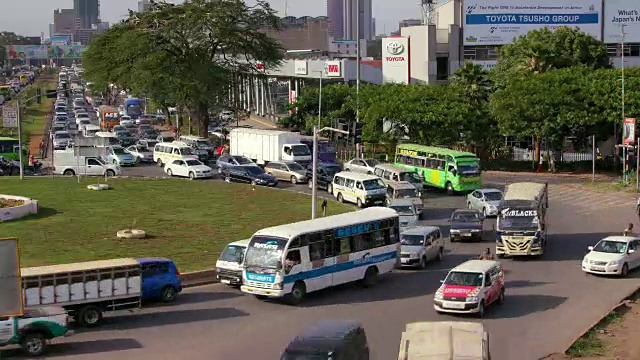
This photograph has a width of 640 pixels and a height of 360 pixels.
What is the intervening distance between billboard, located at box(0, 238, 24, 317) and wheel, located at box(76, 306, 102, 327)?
11.2 ft

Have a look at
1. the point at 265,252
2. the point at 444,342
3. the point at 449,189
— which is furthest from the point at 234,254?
the point at 449,189

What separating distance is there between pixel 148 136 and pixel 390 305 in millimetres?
57637

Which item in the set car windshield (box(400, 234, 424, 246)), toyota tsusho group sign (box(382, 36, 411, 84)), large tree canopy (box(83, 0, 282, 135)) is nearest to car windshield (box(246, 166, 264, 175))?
large tree canopy (box(83, 0, 282, 135))

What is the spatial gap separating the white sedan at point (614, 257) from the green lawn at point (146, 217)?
13.3 meters

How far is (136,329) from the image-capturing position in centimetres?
2553

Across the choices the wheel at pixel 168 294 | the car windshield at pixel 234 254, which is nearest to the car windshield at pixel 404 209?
the car windshield at pixel 234 254

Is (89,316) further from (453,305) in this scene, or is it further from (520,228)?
(520,228)

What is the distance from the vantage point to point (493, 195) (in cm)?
4741

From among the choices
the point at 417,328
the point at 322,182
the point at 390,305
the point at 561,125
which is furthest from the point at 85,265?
the point at 561,125

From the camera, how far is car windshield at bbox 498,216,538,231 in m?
35.6

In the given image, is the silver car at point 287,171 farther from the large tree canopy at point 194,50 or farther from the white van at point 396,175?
the large tree canopy at point 194,50

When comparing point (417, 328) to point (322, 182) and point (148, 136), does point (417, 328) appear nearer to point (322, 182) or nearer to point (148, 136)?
point (322, 182)

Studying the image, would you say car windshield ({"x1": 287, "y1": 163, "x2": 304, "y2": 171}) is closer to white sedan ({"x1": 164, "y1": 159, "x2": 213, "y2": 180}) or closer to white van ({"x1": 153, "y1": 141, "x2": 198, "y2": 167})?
white sedan ({"x1": 164, "y1": 159, "x2": 213, "y2": 180})

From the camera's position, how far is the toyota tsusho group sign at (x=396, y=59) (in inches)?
3573
